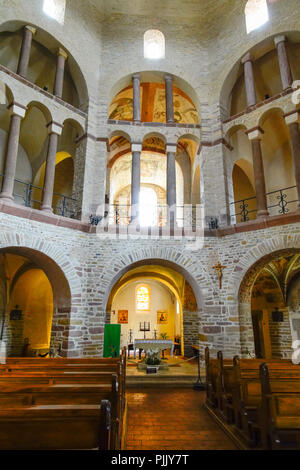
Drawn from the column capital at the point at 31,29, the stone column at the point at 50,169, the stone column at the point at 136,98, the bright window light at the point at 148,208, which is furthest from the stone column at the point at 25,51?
the bright window light at the point at 148,208

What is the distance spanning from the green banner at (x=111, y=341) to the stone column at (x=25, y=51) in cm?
969

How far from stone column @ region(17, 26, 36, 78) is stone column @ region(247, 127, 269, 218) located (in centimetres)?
859

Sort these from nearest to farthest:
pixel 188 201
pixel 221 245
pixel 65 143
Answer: pixel 221 245, pixel 65 143, pixel 188 201

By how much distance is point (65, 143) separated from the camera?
1384cm

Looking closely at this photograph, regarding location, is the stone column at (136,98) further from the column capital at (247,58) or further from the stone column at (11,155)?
the stone column at (11,155)

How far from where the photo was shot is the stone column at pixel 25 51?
10.6 metres

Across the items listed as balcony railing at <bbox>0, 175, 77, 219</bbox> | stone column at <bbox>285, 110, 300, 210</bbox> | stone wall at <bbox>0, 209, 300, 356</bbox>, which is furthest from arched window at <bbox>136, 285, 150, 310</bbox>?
stone column at <bbox>285, 110, 300, 210</bbox>

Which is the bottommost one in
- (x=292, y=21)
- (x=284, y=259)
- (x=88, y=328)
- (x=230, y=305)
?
(x=88, y=328)

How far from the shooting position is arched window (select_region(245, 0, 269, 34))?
12.5 metres

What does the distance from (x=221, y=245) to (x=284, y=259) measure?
3648 millimetres

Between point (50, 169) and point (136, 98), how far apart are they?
5.27 metres

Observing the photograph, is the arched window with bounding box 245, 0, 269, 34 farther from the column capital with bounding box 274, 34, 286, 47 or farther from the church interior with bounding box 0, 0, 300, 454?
the column capital with bounding box 274, 34, 286, 47
